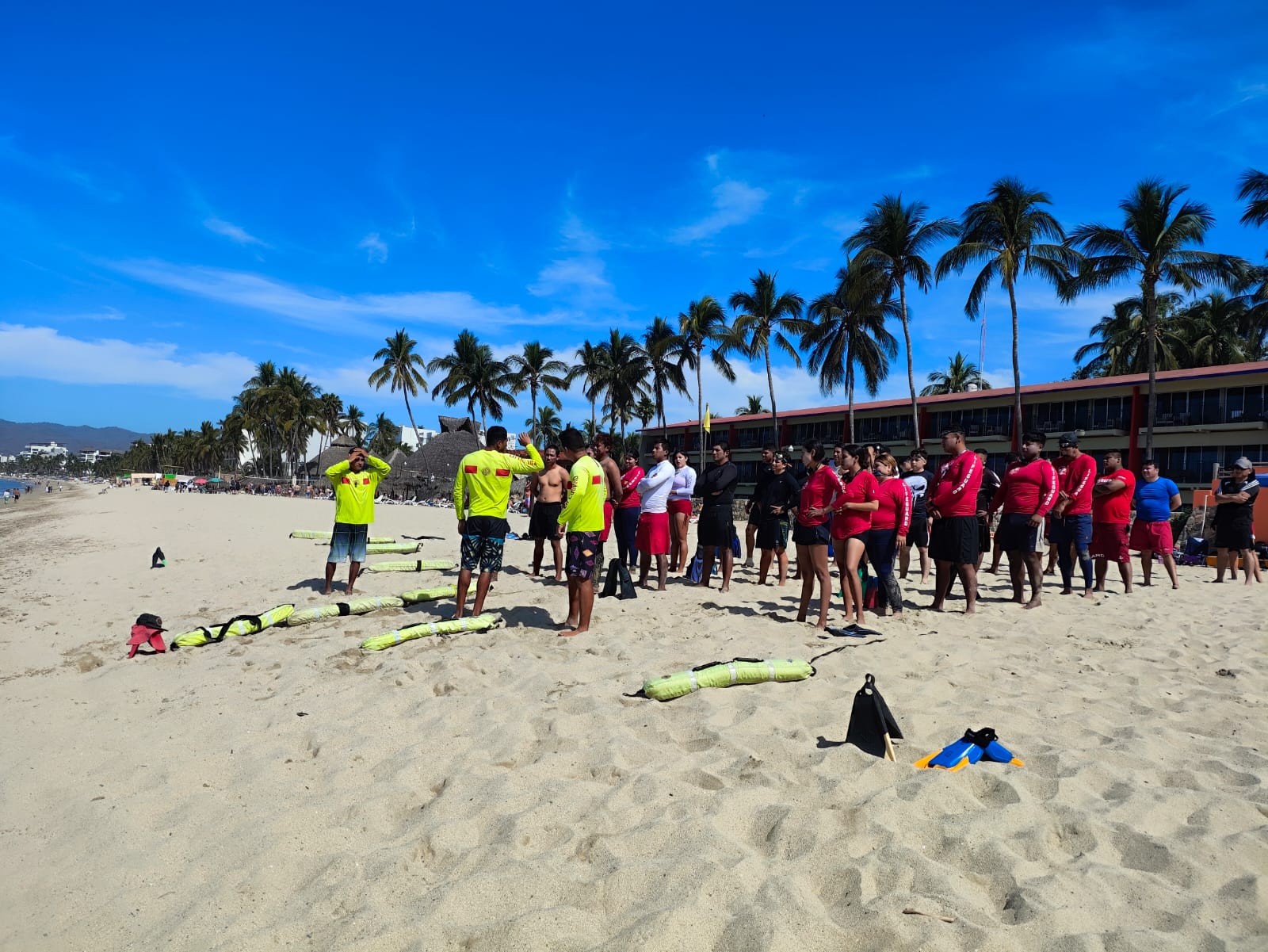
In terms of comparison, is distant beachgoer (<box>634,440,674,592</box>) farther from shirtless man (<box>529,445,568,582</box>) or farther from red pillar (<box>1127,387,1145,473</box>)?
red pillar (<box>1127,387,1145,473</box>)

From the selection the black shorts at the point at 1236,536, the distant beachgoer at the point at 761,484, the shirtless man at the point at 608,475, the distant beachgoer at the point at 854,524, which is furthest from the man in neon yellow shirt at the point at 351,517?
the black shorts at the point at 1236,536

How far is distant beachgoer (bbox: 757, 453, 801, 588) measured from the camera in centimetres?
782

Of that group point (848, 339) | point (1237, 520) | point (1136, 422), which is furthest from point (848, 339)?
point (1237, 520)

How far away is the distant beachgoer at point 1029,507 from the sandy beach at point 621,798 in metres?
1.40

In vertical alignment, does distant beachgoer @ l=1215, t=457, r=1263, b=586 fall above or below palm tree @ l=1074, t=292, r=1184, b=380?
below

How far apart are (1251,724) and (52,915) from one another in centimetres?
Result: 535

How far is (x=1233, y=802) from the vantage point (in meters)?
2.64

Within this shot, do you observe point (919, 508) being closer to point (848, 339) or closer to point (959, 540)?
point (959, 540)

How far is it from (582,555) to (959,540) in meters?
3.63

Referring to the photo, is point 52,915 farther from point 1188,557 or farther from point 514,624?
point 1188,557

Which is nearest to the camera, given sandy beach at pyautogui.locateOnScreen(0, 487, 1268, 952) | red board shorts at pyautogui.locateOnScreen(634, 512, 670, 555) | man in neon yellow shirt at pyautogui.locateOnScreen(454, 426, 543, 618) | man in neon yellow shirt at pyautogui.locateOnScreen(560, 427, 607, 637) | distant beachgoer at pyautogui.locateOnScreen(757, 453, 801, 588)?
sandy beach at pyautogui.locateOnScreen(0, 487, 1268, 952)

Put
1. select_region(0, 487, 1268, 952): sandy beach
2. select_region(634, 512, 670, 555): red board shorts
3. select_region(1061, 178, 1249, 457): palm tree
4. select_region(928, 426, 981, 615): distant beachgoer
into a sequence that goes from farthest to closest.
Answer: select_region(1061, 178, 1249, 457): palm tree → select_region(634, 512, 670, 555): red board shorts → select_region(928, 426, 981, 615): distant beachgoer → select_region(0, 487, 1268, 952): sandy beach

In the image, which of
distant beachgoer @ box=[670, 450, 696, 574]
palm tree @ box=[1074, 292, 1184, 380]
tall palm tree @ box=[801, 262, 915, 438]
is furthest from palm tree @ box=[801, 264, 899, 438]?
distant beachgoer @ box=[670, 450, 696, 574]

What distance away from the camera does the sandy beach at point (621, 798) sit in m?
2.11
